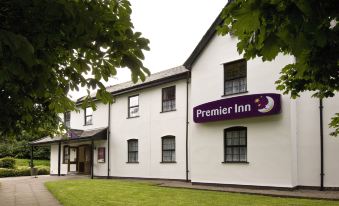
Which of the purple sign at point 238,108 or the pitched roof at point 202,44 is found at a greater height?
the pitched roof at point 202,44

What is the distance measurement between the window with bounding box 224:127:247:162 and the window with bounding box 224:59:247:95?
1698 millimetres

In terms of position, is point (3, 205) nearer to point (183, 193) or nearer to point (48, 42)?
point (183, 193)

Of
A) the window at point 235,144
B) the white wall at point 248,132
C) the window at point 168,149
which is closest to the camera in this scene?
the white wall at point 248,132

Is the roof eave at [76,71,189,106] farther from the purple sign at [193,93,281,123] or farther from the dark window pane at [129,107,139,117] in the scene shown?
the purple sign at [193,93,281,123]

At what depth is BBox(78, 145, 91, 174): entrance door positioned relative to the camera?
90.4ft

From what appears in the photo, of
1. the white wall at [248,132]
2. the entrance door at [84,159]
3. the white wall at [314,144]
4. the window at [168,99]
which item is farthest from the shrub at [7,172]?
the white wall at [314,144]

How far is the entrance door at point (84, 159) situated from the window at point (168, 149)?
8.88 meters

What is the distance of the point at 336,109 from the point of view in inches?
525

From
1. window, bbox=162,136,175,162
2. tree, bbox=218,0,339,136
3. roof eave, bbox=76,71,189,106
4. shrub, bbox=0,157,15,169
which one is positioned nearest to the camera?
tree, bbox=218,0,339,136

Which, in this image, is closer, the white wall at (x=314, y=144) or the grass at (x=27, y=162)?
the white wall at (x=314, y=144)

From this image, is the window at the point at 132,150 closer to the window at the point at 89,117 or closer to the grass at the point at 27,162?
the window at the point at 89,117

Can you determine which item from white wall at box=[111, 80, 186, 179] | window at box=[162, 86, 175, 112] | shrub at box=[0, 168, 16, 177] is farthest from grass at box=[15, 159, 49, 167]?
window at box=[162, 86, 175, 112]

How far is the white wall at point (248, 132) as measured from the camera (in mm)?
14195

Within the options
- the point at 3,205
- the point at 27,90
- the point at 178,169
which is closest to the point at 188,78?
the point at 178,169
